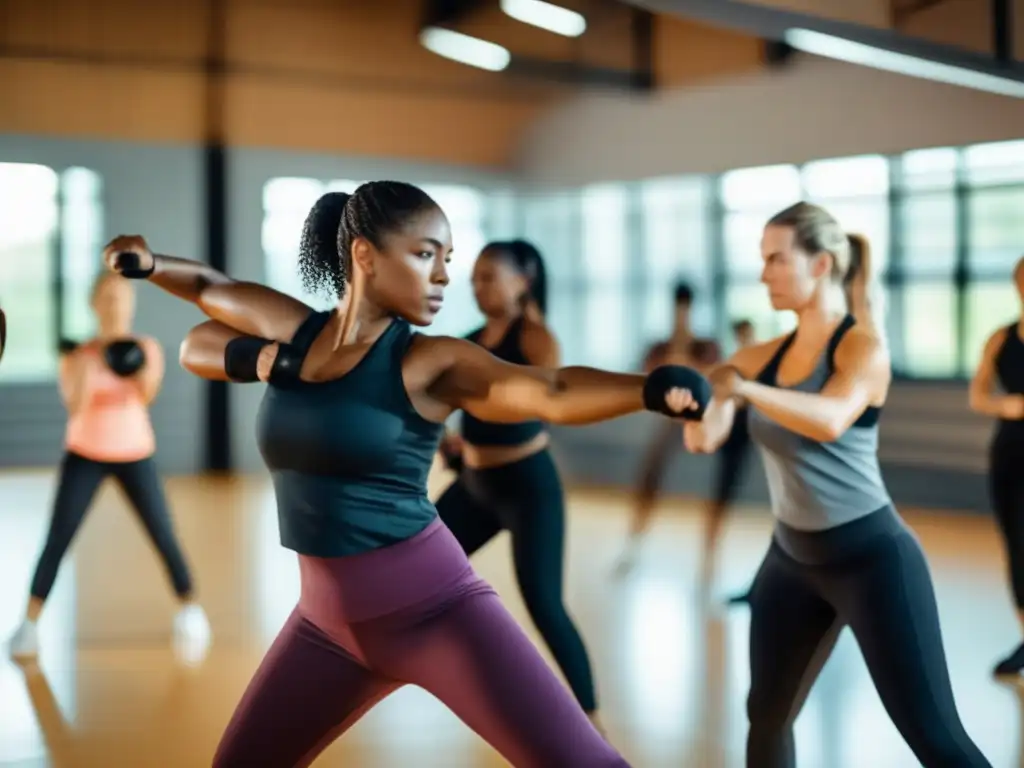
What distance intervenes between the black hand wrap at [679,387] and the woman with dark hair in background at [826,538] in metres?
0.52

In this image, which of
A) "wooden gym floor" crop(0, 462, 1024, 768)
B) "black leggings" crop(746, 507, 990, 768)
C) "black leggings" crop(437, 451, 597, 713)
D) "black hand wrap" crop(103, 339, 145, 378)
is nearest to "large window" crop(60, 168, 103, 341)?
"wooden gym floor" crop(0, 462, 1024, 768)

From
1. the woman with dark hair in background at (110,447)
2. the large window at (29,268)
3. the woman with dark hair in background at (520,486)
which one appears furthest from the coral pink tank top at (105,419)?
the large window at (29,268)

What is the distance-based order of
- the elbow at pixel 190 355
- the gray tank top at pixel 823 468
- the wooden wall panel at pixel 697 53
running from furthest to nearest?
the wooden wall panel at pixel 697 53 → the gray tank top at pixel 823 468 → the elbow at pixel 190 355

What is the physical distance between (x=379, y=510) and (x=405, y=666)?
22 centimetres

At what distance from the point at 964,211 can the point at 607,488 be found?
3.07 m

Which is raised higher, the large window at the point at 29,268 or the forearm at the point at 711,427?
the large window at the point at 29,268

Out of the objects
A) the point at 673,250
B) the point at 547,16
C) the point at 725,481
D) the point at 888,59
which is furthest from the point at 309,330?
the point at 547,16

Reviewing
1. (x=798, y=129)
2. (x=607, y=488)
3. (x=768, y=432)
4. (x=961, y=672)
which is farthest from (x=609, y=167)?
(x=768, y=432)

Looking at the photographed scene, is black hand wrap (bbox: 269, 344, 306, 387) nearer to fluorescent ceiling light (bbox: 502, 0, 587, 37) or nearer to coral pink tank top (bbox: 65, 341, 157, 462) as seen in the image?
coral pink tank top (bbox: 65, 341, 157, 462)

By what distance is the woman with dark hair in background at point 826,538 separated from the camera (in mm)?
2113

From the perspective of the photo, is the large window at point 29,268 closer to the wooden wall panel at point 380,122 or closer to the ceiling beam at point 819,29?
the wooden wall panel at point 380,122

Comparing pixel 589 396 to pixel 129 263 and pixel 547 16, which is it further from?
pixel 547 16

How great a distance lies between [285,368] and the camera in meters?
1.83

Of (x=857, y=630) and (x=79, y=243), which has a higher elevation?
(x=79, y=243)
